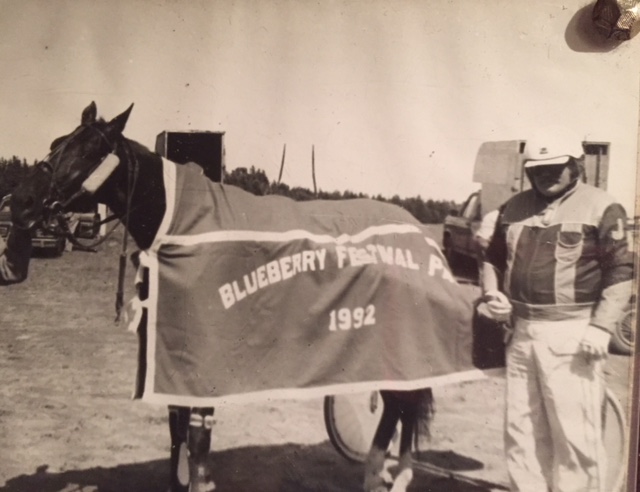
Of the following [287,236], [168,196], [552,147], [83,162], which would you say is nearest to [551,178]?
[552,147]

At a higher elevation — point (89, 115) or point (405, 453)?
point (89, 115)

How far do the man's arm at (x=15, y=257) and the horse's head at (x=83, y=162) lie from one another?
194mm

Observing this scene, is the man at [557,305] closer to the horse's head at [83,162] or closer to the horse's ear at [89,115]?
the horse's head at [83,162]

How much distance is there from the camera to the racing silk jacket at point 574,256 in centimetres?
213

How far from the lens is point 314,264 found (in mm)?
2090

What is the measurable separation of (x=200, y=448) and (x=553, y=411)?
1294mm

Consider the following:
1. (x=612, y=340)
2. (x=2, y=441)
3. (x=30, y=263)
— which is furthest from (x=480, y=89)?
(x=2, y=441)

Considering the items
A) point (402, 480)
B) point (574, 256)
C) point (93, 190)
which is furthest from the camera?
point (402, 480)

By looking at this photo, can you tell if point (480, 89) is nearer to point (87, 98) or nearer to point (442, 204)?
point (442, 204)

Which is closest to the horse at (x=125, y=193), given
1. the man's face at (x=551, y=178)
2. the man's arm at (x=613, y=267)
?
the man's arm at (x=613, y=267)

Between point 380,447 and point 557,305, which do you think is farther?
point 380,447

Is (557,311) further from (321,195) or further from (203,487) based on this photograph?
(203,487)

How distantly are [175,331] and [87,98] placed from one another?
0.91 meters

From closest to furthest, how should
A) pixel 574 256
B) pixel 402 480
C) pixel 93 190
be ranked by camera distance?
1. pixel 93 190
2. pixel 574 256
3. pixel 402 480
